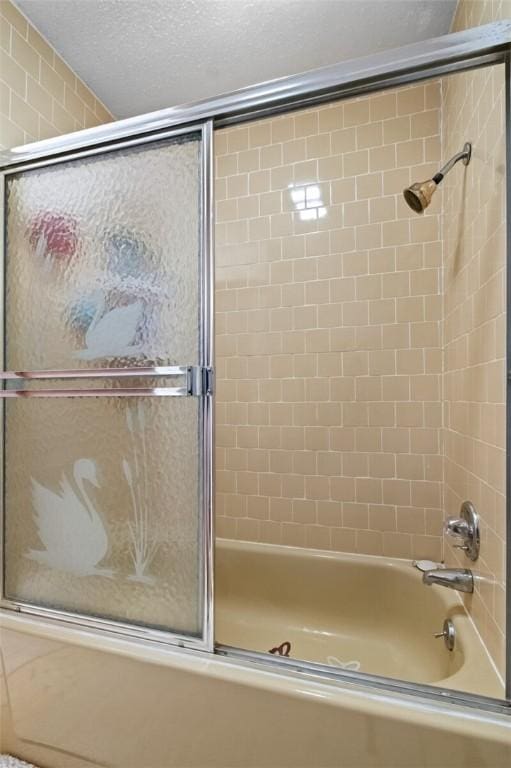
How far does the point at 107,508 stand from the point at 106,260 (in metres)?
0.70

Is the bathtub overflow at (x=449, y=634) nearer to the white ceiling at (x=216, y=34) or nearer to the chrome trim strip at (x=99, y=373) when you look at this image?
the chrome trim strip at (x=99, y=373)

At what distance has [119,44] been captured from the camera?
172 cm

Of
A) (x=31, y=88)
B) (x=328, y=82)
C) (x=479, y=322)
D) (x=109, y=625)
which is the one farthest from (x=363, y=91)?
(x=109, y=625)

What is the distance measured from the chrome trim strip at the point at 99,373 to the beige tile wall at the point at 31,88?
87 cm

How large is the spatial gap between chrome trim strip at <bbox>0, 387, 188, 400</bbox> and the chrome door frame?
43 cm

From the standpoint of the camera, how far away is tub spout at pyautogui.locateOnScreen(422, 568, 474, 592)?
131 centimetres

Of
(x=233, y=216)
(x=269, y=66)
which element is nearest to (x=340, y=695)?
(x=233, y=216)

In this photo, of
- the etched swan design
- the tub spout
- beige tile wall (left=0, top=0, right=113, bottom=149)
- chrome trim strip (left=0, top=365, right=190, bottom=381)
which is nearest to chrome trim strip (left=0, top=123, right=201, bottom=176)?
beige tile wall (left=0, top=0, right=113, bottom=149)

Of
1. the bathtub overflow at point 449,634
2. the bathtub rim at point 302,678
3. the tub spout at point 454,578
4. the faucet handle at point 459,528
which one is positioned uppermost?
the faucet handle at point 459,528

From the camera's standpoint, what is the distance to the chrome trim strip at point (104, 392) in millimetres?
1133

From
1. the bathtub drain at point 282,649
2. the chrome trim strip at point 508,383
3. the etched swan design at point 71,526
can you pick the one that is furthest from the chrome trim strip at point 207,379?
the bathtub drain at point 282,649

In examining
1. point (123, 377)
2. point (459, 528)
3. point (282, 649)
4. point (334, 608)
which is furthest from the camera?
point (334, 608)

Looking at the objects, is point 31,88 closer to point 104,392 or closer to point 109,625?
point 104,392

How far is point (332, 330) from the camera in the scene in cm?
197
